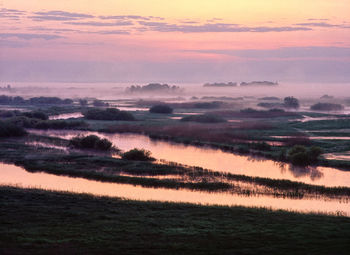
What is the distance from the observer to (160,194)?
25.7 meters

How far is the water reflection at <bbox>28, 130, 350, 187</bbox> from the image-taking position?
30.6 meters

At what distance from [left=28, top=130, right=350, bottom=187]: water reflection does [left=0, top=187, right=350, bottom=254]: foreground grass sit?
10734 millimetres

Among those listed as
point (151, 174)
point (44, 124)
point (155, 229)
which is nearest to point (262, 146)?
point (151, 174)

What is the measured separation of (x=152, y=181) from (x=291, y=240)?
532 inches

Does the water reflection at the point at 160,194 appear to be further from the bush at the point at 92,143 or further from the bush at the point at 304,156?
the bush at the point at 304,156

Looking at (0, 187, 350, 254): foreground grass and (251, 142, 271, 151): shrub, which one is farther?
(251, 142, 271, 151): shrub

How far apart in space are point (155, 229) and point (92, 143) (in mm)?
25824

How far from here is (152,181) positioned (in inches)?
1130

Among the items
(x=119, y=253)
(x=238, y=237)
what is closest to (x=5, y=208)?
(x=119, y=253)

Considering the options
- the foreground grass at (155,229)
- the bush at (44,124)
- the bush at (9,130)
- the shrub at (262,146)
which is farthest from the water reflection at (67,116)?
the foreground grass at (155,229)

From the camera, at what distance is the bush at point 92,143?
4131 cm

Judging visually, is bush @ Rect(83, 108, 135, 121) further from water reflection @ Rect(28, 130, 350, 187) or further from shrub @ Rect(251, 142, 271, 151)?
shrub @ Rect(251, 142, 271, 151)

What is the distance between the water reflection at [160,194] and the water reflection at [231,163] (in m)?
5.28

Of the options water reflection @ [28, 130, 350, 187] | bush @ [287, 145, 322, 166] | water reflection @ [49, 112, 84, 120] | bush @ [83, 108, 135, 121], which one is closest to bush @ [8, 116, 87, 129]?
bush @ [83, 108, 135, 121]
